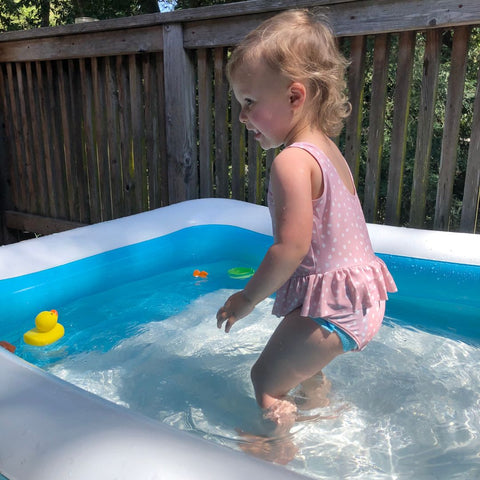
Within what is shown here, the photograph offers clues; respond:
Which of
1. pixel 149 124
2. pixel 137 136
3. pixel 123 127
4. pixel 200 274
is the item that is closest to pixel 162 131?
pixel 149 124

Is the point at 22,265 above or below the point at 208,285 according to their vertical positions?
above

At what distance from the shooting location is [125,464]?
3.12ft

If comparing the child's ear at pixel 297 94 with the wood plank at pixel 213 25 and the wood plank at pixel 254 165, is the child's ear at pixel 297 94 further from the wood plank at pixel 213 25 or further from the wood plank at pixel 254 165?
the wood plank at pixel 254 165

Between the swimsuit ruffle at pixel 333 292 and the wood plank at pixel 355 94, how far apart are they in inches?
71.6

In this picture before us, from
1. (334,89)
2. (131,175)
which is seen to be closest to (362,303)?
(334,89)

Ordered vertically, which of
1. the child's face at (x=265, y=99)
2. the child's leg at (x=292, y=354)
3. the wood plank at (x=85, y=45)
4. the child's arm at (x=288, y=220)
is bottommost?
the child's leg at (x=292, y=354)

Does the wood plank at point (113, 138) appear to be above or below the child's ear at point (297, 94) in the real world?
below

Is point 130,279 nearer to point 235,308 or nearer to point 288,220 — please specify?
point 235,308

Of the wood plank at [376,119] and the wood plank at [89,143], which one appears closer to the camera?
the wood plank at [376,119]

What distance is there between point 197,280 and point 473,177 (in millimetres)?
1636

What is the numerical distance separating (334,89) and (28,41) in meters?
3.89

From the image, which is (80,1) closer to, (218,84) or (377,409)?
(218,84)

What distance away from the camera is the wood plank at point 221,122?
365 cm

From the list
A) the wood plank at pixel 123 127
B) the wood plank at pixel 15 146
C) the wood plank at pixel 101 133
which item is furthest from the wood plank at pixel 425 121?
the wood plank at pixel 15 146
